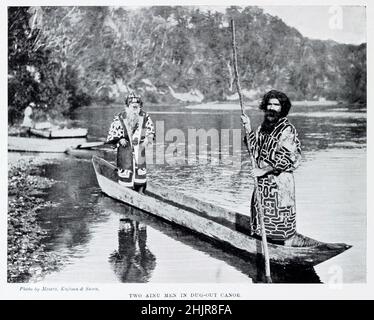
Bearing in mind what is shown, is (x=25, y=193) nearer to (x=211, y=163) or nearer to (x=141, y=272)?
(x=141, y=272)

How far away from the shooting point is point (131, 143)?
3416mm

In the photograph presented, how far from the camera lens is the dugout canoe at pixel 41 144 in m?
3.40

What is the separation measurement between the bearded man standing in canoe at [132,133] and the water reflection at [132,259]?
1.51ft

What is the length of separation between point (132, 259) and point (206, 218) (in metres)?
0.48

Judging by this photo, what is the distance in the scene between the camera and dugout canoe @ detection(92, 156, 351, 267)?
275 centimetres

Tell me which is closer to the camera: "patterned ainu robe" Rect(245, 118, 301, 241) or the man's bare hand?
"patterned ainu robe" Rect(245, 118, 301, 241)

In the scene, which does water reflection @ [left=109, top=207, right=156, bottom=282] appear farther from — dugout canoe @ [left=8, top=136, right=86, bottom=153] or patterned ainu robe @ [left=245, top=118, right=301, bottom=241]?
dugout canoe @ [left=8, top=136, right=86, bottom=153]

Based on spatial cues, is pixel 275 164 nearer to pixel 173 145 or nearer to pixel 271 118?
pixel 271 118

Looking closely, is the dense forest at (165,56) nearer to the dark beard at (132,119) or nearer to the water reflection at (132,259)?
the dark beard at (132,119)

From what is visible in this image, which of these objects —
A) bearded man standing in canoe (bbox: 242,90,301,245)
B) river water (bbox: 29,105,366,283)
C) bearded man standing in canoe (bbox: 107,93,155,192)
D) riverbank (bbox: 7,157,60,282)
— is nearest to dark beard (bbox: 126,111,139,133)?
bearded man standing in canoe (bbox: 107,93,155,192)

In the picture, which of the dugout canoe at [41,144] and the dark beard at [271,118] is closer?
the dark beard at [271,118]

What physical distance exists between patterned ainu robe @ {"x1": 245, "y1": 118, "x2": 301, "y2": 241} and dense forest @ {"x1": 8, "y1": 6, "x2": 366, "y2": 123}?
2.26 ft

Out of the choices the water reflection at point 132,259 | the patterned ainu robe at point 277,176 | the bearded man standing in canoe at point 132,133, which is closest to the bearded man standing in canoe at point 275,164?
the patterned ainu robe at point 277,176
